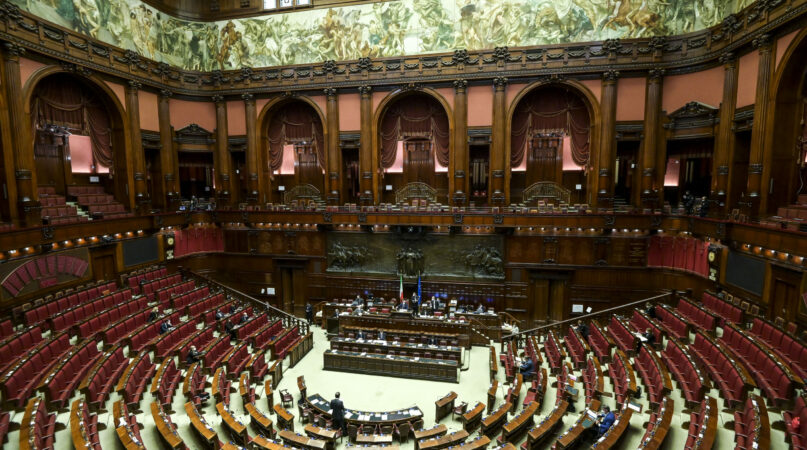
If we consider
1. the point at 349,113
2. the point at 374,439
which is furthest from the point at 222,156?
the point at 374,439

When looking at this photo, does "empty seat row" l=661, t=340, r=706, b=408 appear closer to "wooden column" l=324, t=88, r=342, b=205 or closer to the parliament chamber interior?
the parliament chamber interior

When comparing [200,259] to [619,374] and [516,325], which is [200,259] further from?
[619,374]

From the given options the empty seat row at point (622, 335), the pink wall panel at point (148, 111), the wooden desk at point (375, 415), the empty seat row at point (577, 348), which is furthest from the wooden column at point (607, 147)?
the pink wall panel at point (148, 111)

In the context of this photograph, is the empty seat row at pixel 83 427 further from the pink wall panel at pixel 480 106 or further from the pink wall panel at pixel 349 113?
the pink wall panel at pixel 480 106

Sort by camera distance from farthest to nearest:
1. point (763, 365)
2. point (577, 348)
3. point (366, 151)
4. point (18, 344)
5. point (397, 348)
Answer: point (366, 151), point (397, 348), point (577, 348), point (18, 344), point (763, 365)

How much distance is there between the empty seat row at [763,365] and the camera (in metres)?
7.38

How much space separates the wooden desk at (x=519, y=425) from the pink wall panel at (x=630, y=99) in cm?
1265

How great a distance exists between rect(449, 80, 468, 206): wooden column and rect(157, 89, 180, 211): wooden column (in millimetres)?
12780

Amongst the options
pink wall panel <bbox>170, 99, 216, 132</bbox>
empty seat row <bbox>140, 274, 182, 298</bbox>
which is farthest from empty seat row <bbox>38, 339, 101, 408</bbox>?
pink wall panel <bbox>170, 99, 216, 132</bbox>

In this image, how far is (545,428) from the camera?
7898mm

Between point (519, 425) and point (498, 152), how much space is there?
11671 millimetres

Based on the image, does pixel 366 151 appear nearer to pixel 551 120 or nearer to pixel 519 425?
pixel 551 120

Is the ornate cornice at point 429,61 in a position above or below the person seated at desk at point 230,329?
above

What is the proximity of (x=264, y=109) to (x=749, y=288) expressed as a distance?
19428 mm
